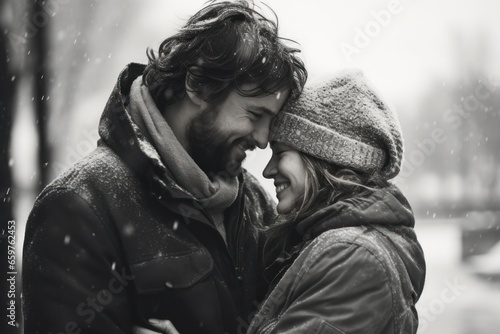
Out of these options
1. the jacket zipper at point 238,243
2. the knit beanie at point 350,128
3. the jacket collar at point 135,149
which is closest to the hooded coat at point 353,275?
the knit beanie at point 350,128

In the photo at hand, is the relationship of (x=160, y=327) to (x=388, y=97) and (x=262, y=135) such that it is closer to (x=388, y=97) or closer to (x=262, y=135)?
(x=262, y=135)

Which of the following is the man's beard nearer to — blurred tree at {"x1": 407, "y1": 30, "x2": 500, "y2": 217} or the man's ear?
the man's ear

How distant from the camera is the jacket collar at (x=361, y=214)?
266 centimetres

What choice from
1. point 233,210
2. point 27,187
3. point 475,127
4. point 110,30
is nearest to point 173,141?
point 233,210

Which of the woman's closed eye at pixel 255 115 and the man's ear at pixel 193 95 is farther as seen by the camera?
the man's ear at pixel 193 95

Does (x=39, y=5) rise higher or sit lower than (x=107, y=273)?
higher

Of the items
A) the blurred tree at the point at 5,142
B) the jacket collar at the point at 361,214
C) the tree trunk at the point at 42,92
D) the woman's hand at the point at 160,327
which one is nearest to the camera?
the jacket collar at the point at 361,214

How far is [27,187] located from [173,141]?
227 centimetres

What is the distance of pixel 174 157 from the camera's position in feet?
10.0

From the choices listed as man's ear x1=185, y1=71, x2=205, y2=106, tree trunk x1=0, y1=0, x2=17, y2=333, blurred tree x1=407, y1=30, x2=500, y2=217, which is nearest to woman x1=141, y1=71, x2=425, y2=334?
man's ear x1=185, y1=71, x2=205, y2=106

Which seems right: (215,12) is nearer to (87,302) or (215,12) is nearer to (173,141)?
(173,141)

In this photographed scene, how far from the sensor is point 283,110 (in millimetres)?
3143

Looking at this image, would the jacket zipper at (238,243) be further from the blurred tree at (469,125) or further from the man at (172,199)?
the blurred tree at (469,125)

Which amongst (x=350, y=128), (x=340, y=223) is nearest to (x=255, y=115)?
(x=350, y=128)
